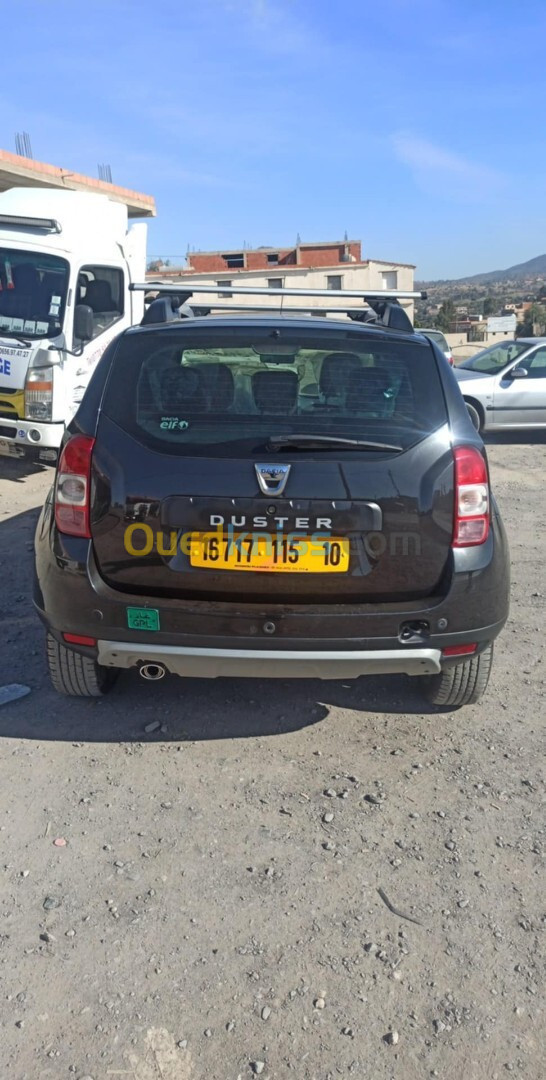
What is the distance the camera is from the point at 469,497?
114 inches

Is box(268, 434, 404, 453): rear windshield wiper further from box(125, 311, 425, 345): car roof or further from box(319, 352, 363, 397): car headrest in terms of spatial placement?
box(125, 311, 425, 345): car roof

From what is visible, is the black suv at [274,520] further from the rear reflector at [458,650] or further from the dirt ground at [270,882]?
the dirt ground at [270,882]

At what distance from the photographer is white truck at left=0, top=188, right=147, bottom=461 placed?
8031mm

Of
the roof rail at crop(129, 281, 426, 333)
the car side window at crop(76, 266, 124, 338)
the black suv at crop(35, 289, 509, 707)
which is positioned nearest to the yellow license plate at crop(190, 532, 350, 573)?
the black suv at crop(35, 289, 509, 707)

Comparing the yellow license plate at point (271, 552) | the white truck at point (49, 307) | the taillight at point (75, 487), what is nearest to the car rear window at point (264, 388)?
the taillight at point (75, 487)

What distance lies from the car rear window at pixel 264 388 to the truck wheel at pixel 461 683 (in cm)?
104

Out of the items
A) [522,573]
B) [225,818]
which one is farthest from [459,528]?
[522,573]

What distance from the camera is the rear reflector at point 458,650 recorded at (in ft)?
9.73

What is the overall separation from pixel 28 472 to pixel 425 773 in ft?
22.8

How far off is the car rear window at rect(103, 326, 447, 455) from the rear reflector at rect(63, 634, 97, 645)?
78 centimetres

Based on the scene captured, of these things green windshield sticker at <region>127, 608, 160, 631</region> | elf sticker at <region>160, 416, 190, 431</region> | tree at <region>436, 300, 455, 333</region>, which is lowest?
tree at <region>436, 300, 455, 333</region>

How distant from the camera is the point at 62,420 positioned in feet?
26.5

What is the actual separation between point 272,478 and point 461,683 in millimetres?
1303

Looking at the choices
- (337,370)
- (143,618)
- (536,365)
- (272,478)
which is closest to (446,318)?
(536,365)
